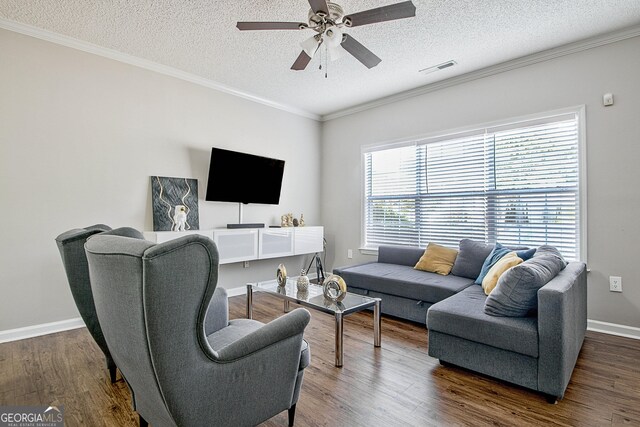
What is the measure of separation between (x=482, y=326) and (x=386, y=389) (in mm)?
734

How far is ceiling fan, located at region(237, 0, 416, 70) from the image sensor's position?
198 cm

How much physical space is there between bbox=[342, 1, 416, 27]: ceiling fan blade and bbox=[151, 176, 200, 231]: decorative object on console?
263 cm

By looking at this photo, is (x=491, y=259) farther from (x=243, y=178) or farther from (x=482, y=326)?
(x=243, y=178)

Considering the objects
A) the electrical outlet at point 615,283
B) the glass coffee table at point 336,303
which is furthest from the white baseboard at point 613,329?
the glass coffee table at point 336,303

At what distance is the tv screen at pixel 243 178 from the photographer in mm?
3961

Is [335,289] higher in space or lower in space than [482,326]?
higher

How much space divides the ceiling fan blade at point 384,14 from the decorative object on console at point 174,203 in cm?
263

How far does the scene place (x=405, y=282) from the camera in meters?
3.25

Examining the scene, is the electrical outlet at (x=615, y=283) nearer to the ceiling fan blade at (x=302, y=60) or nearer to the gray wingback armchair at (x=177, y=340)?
the gray wingback armchair at (x=177, y=340)

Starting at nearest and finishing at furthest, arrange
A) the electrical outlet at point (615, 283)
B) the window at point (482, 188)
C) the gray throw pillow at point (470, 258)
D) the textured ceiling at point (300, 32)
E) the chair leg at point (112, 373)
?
1. the chair leg at point (112, 373)
2. the textured ceiling at point (300, 32)
3. the electrical outlet at point (615, 283)
4. the window at point (482, 188)
5. the gray throw pillow at point (470, 258)

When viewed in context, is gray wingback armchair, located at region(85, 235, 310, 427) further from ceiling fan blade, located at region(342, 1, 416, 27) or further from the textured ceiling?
the textured ceiling

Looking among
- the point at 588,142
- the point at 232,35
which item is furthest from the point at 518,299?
the point at 232,35

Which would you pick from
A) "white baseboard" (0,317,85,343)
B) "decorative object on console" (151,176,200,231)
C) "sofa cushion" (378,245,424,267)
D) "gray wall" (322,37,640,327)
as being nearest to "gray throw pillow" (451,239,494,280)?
"sofa cushion" (378,245,424,267)

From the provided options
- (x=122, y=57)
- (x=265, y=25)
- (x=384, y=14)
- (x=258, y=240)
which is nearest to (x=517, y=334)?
(x=384, y=14)
